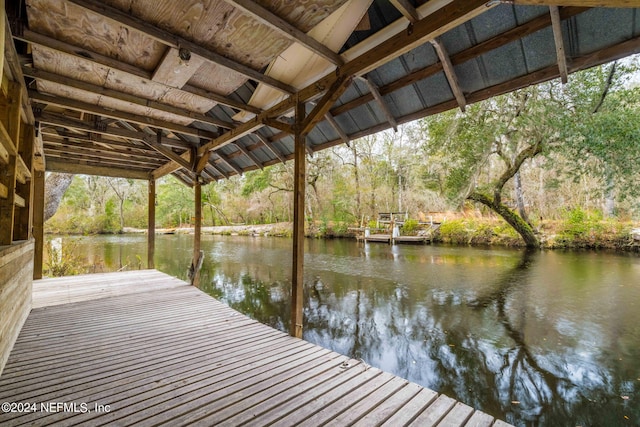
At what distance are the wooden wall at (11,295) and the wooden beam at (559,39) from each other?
376cm

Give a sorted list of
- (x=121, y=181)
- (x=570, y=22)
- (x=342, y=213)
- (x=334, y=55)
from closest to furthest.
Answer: (x=570, y=22), (x=334, y=55), (x=342, y=213), (x=121, y=181)

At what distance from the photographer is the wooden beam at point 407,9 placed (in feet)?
5.96

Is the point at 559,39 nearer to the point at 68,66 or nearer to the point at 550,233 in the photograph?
the point at 68,66

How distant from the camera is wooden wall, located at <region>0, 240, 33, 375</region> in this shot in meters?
2.04

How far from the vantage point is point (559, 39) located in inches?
70.6

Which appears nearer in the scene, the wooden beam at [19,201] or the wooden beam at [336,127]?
the wooden beam at [19,201]

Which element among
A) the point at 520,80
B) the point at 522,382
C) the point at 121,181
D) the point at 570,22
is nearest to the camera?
the point at 570,22

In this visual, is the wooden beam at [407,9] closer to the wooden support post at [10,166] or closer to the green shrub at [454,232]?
the wooden support post at [10,166]

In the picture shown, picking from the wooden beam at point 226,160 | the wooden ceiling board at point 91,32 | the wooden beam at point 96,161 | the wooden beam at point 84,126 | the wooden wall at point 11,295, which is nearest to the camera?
the wooden ceiling board at point 91,32

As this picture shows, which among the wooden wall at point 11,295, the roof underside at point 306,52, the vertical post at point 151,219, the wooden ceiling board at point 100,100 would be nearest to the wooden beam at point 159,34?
the roof underside at point 306,52

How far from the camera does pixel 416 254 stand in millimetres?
13289

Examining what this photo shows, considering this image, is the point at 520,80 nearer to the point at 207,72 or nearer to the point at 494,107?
the point at 207,72

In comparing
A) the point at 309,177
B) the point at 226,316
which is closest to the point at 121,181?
the point at 309,177

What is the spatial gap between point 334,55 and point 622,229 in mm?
17072
